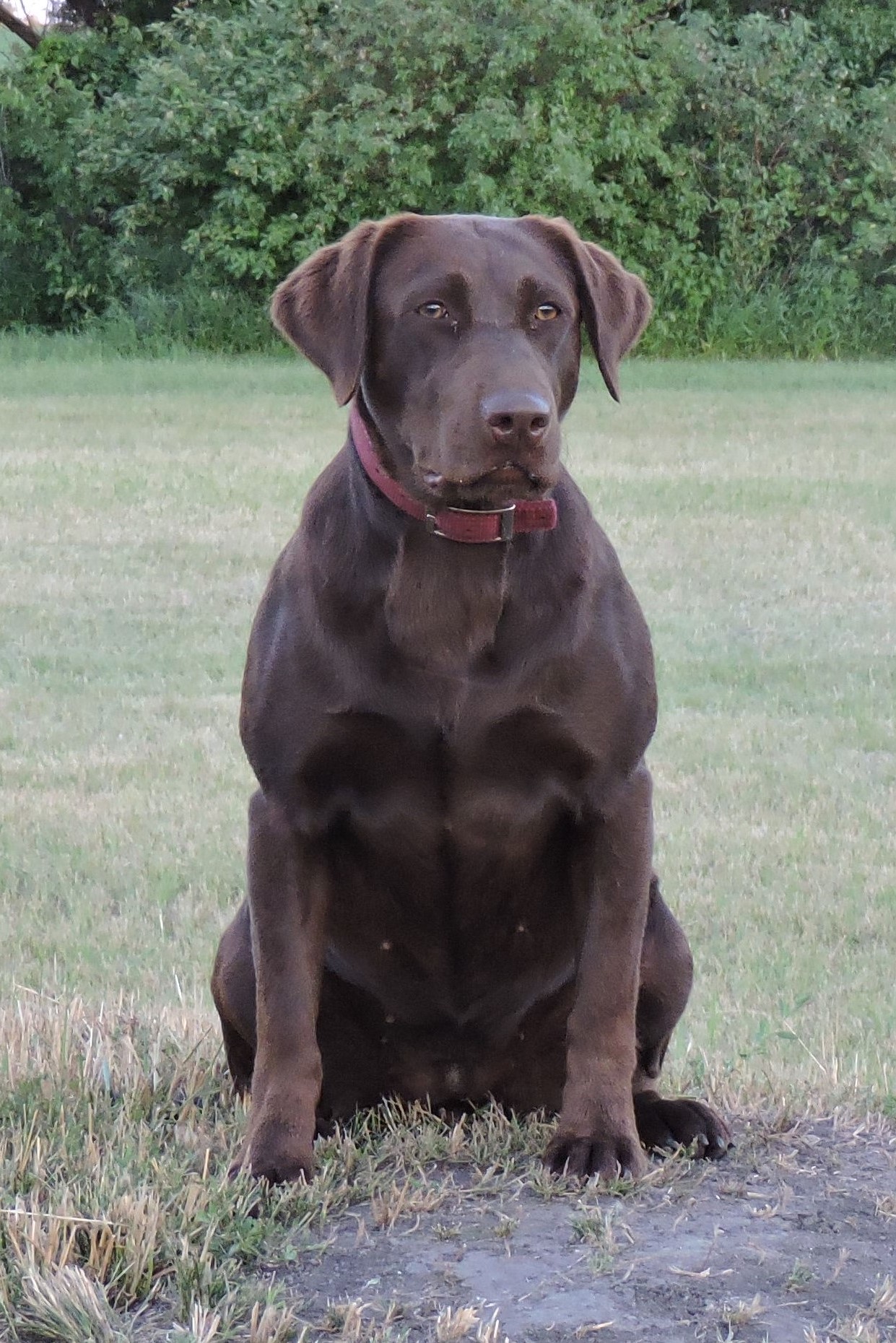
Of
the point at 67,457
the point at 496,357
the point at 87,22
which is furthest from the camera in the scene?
the point at 87,22

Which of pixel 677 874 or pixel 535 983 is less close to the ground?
pixel 535 983

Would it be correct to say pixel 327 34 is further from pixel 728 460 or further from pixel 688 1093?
pixel 688 1093

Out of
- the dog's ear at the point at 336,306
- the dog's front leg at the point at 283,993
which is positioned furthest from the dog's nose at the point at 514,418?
the dog's front leg at the point at 283,993

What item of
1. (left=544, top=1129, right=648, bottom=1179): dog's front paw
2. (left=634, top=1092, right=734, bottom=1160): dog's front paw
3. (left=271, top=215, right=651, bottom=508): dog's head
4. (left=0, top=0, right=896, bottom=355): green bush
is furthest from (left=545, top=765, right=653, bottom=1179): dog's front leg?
(left=0, top=0, right=896, bottom=355): green bush

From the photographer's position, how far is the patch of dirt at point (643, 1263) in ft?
8.25

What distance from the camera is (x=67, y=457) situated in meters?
14.2

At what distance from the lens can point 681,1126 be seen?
10.3 feet

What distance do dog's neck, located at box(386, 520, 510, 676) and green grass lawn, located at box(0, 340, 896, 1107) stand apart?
1.14 metres

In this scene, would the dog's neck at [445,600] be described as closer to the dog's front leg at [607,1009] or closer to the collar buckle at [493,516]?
the collar buckle at [493,516]

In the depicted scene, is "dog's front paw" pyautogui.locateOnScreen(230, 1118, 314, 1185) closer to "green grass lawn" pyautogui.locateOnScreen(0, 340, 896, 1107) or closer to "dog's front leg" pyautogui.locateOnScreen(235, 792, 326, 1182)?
"dog's front leg" pyautogui.locateOnScreen(235, 792, 326, 1182)

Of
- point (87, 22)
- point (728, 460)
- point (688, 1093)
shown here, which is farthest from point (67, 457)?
point (87, 22)

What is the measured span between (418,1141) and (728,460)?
1152 cm

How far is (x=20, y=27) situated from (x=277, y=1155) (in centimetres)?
2598

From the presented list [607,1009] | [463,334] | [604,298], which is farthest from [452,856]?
[604,298]
